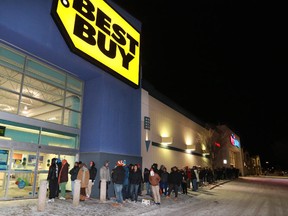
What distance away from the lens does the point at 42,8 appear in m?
10.4

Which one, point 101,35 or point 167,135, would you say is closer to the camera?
point 101,35

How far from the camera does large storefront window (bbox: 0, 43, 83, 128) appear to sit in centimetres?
1033

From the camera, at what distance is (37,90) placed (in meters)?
11.6

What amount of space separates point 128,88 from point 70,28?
198 inches

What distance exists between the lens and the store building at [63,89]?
32.9 feet

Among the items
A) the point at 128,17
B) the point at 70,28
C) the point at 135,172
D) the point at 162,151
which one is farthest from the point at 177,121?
the point at 70,28

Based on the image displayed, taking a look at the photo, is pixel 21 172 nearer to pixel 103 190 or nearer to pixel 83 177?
pixel 83 177

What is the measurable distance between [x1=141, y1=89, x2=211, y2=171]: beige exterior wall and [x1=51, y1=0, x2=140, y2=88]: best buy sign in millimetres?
2878

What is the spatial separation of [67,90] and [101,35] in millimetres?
3636

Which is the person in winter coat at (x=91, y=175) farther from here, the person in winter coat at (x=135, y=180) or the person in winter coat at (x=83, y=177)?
the person in winter coat at (x=135, y=180)

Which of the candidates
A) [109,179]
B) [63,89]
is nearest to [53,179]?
A: [109,179]

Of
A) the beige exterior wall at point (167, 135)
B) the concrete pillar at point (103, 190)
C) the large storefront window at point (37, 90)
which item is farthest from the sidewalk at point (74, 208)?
the beige exterior wall at point (167, 135)

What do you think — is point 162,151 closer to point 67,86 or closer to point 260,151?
point 67,86

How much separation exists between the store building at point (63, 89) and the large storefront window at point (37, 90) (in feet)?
0.13
